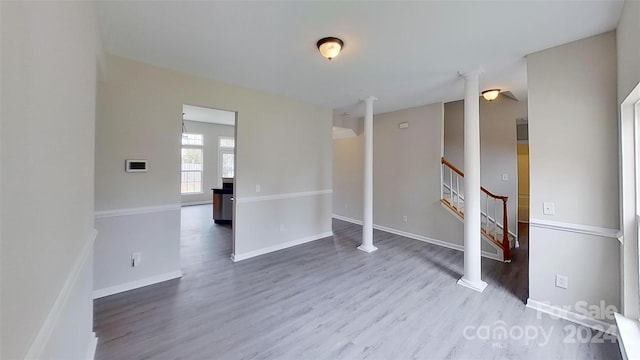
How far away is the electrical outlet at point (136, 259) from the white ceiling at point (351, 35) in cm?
227

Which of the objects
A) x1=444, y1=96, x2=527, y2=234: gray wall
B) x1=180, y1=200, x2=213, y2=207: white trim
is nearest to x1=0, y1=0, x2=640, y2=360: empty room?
x1=444, y1=96, x2=527, y2=234: gray wall

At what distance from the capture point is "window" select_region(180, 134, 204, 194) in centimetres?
873

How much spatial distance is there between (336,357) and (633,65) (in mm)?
2923

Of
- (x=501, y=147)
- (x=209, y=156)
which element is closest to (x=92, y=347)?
(x=501, y=147)

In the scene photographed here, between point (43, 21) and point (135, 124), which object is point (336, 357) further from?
point (135, 124)

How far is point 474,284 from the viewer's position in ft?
9.93

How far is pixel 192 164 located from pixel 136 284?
6.71 meters

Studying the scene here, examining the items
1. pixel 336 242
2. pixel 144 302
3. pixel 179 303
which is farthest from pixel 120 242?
pixel 336 242

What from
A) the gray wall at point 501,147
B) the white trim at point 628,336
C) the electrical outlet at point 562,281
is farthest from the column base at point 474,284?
the gray wall at point 501,147

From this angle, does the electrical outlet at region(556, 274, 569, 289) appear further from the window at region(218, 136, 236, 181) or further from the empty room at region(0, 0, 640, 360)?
the window at region(218, 136, 236, 181)

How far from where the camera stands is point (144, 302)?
2.63m

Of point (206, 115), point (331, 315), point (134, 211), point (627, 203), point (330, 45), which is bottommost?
point (331, 315)

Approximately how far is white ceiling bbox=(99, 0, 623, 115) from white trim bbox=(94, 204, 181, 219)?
173cm

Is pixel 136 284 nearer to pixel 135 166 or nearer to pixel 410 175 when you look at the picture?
pixel 135 166
